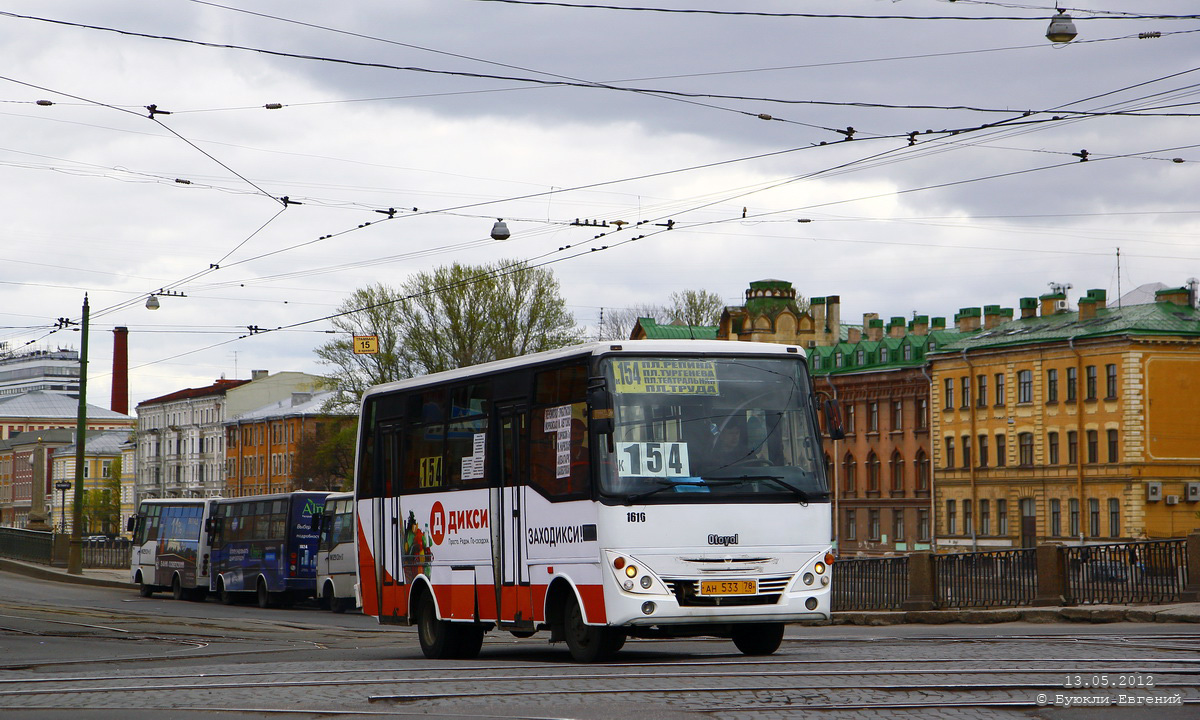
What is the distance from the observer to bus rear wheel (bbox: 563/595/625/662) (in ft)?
50.3

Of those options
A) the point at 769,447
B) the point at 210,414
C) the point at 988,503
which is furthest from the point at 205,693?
the point at 210,414

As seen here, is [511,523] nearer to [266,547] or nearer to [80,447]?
[266,547]

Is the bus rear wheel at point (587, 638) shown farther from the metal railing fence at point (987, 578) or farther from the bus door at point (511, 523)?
the metal railing fence at point (987, 578)

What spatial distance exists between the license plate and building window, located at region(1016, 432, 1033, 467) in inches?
2528

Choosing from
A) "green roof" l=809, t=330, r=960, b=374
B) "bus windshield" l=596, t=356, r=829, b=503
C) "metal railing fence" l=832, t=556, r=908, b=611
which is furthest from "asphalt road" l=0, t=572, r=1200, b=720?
"green roof" l=809, t=330, r=960, b=374

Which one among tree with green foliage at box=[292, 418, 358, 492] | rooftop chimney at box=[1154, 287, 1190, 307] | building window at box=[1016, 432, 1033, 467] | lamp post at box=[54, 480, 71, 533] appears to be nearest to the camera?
lamp post at box=[54, 480, 71, 533]

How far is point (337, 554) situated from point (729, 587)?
25.4 meters

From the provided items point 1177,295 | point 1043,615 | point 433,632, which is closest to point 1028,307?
point 1177,295

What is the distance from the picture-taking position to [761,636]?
1614 cm

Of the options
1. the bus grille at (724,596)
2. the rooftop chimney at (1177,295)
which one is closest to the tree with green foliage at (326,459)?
the rooftop chimney at (1177,295)

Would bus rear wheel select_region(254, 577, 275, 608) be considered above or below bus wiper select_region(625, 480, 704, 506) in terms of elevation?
below

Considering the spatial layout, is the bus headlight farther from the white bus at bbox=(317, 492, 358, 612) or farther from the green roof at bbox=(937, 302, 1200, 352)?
the green roof at bbox=(937, 302, 1200, 352)

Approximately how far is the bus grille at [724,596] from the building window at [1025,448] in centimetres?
6405

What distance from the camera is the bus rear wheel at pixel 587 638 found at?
1534 cm
